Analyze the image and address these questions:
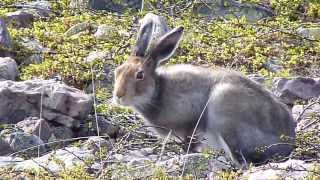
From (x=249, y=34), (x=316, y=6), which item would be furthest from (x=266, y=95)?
(x=316, y=6)

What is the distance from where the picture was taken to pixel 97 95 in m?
8.46

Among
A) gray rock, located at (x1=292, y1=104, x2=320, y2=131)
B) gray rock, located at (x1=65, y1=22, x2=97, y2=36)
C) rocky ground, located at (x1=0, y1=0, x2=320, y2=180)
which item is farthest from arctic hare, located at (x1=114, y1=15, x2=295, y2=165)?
gray rock, located at (x1=65, y1=22, x2=97, y2=36)

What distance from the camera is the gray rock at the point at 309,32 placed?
1016 cm

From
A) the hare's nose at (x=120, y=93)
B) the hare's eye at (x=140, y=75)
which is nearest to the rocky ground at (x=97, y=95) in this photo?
the hare's nose at (x=120, y=93)

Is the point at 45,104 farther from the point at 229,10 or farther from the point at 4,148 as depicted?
the point at 229,10

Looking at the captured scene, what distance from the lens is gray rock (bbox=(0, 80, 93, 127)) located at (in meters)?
7.58

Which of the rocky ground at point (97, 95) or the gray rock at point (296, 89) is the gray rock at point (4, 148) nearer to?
the rocky ground at point (97, 95)

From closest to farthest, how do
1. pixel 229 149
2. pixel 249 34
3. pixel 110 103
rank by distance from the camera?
pixel 229 149
pixel 110 103
pixel 249 34

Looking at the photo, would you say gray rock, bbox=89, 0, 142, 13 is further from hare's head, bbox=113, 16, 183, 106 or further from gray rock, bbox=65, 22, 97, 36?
hare's head, bbox=113, 16, 183, 106

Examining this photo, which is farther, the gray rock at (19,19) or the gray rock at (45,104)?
the gray rock at (19,19)

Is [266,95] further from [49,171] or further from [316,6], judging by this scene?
[316,6]

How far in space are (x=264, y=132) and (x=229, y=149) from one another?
0.96 ft

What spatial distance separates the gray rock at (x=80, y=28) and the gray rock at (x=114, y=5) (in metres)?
0.92

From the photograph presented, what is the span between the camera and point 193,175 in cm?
580
